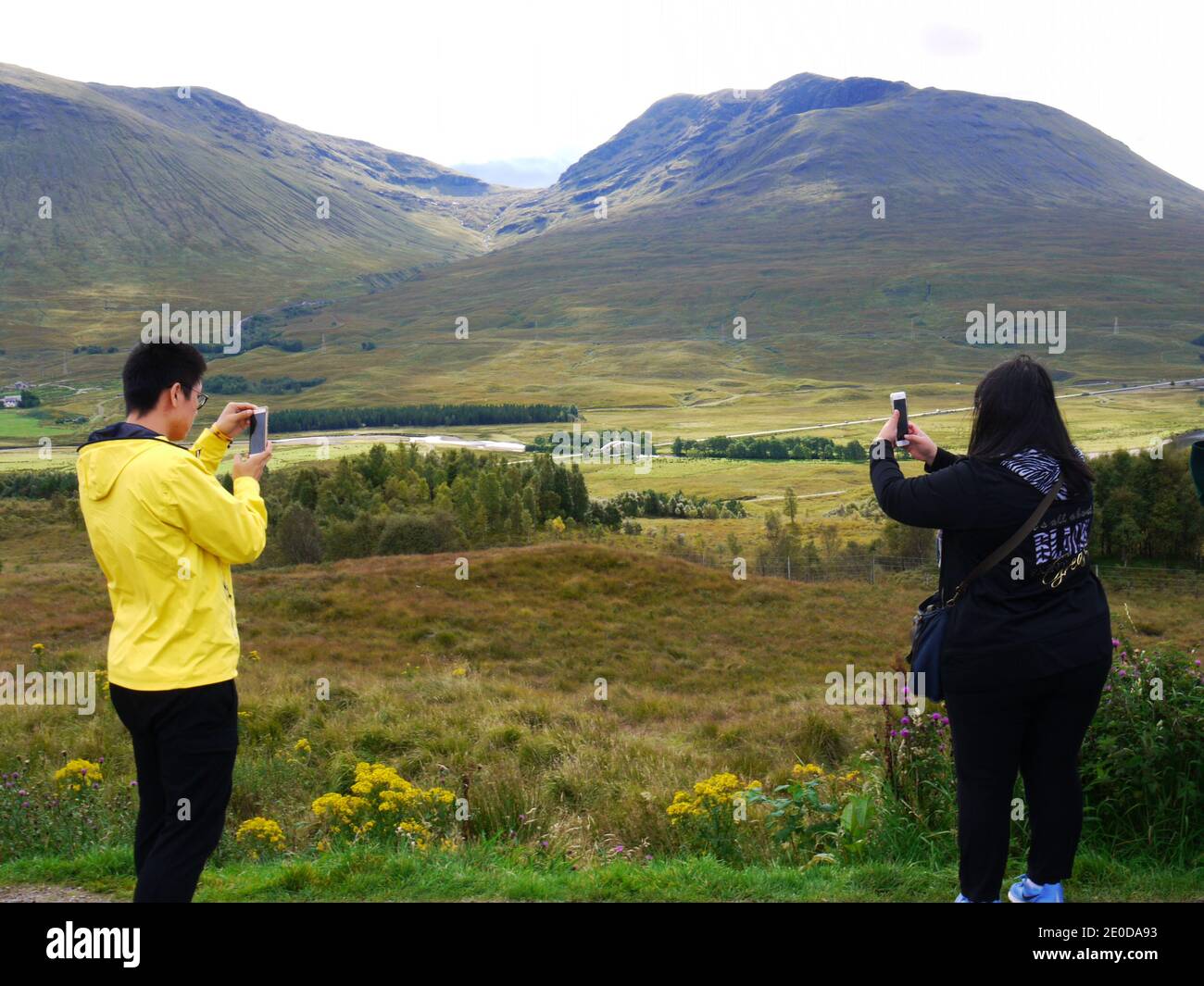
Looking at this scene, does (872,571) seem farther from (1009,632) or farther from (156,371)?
(156,371)

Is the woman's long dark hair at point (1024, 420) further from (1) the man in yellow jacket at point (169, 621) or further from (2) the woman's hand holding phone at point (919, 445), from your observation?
(1) the man in yellow jacket at point (169, 621)

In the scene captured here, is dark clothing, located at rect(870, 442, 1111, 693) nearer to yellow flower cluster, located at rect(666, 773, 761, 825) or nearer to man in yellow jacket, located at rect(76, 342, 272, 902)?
yellow flower cluster, located at rect(666, 773, 761, 825)

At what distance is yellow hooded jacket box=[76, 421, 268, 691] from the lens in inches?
140

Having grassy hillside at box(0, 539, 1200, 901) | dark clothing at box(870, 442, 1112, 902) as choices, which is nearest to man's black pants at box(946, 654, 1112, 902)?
dark clothing at box(870, 442, 1112, 902)

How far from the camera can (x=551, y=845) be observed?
5586 millimetres

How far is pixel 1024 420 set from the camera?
152 inches

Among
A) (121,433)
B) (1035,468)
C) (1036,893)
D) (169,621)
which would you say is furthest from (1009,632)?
(121,433)

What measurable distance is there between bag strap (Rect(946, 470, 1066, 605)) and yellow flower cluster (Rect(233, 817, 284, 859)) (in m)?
Answer: 4.36

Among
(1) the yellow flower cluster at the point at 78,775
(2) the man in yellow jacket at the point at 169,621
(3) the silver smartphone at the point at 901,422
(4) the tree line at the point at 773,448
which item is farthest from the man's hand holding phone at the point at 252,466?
(4) the tree line at the point at 773,448

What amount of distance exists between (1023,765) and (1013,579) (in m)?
0.93

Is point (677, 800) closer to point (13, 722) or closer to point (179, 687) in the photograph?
point (179, 687)

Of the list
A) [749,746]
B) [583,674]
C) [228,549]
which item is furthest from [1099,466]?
[228,549]

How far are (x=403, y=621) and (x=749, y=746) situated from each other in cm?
1456

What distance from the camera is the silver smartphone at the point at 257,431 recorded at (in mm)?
3988
